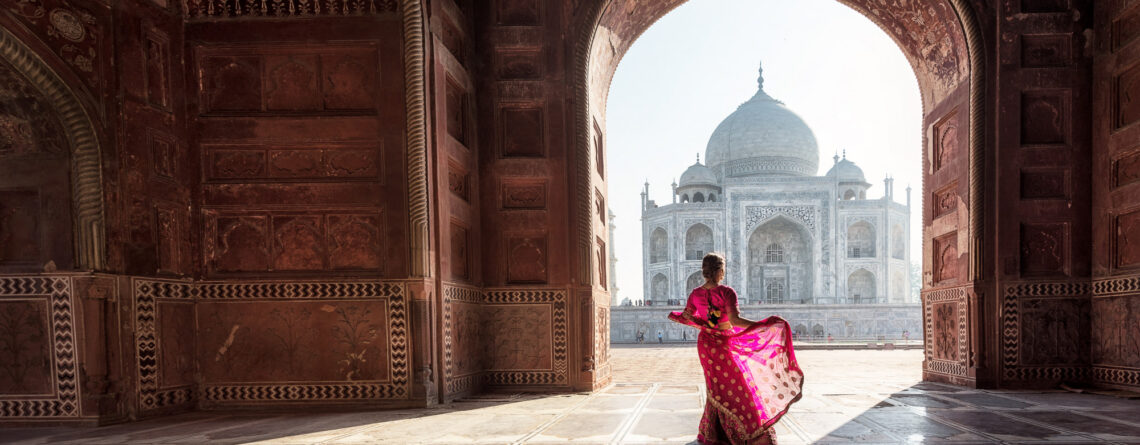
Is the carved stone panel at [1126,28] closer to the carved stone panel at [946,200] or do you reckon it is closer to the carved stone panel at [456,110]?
the carved stone panel at [946,200]

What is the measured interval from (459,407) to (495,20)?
167 inches

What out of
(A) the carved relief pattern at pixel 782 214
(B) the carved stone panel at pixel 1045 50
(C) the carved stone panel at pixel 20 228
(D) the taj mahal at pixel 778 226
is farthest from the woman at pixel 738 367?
(A) the carved relief pattern at pixel 782 214

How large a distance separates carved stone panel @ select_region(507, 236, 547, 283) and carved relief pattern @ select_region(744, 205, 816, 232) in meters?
29.0

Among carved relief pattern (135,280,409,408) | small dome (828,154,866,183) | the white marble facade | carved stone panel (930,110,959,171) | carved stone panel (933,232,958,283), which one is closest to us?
carved relief pattern (135,280,409,408)

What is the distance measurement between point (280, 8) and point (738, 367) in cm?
525

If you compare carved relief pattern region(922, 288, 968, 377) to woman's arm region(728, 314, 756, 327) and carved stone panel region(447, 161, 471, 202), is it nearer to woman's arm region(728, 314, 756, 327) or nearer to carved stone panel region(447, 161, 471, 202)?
woman's arm region(728, 314, 756, 327)

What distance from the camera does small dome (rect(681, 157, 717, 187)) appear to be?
37.9m

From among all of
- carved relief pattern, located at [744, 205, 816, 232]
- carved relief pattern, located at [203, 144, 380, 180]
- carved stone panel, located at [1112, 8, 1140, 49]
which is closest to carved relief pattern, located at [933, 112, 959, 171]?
carved stone panel, located at [1112, 8, 1140, 49]

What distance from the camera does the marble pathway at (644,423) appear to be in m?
4.23

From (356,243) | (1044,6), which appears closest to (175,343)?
(356,243)

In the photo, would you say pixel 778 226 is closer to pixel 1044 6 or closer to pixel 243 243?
pixel 1044 6

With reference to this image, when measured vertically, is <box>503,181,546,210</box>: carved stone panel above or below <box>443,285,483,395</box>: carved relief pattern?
above

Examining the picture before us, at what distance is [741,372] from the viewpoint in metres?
3.86

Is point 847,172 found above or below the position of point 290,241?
above
